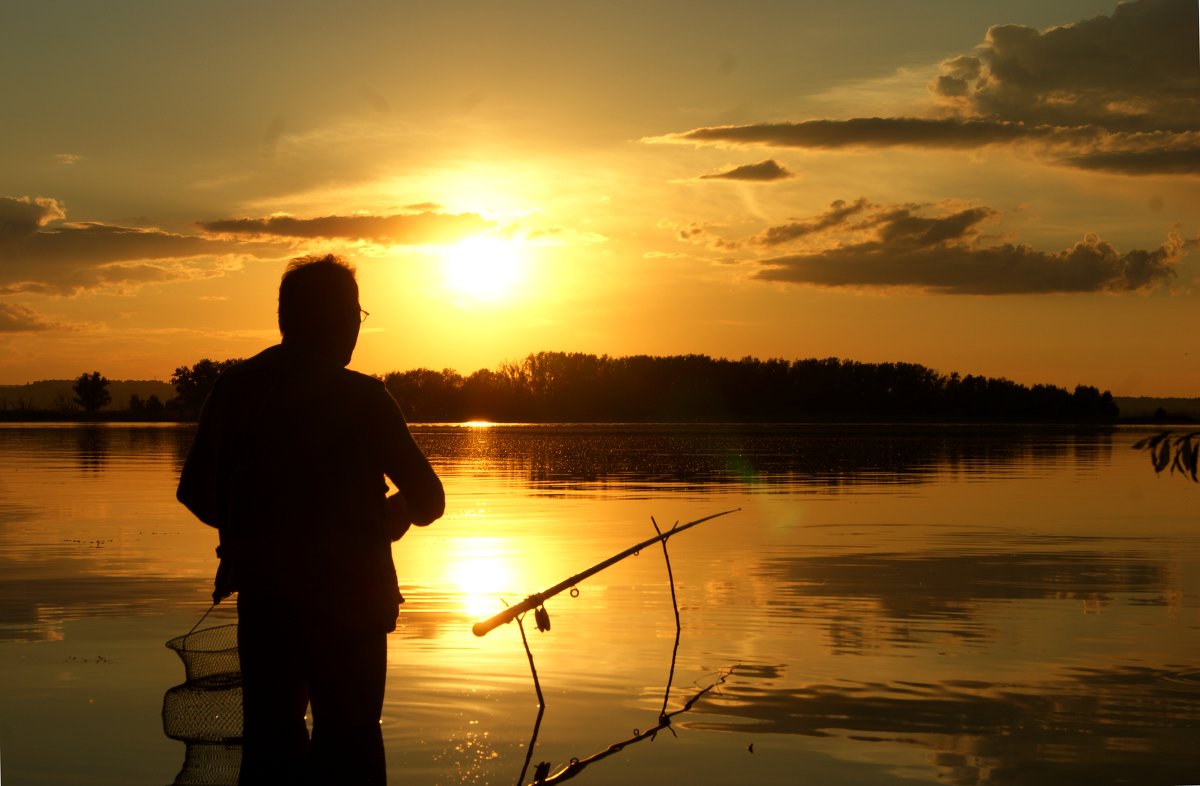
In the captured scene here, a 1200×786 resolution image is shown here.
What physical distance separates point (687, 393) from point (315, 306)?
88.8 metres

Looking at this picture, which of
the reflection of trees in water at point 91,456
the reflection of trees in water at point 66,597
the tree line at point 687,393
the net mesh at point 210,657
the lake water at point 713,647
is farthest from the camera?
the tree line at point 687,393

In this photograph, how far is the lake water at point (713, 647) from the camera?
5805mm

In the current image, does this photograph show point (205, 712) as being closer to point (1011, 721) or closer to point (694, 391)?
point (1011, 721)

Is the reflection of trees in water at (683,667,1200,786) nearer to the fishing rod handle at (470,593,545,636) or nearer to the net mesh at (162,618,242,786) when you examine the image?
the fishing rod handle at (470,593,545,636)

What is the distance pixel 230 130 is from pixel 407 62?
1.43 metres

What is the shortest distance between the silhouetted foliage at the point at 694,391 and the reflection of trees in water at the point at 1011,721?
32477mm

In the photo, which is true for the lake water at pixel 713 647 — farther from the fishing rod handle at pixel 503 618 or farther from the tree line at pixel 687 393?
the tree line at pixel 687 393

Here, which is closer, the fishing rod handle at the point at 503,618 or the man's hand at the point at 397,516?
the man's hand at the point at 397,516

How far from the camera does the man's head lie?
3555 mm

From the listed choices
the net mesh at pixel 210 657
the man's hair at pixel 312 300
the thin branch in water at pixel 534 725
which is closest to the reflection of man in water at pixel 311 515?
the man's hair at pixel 312 300

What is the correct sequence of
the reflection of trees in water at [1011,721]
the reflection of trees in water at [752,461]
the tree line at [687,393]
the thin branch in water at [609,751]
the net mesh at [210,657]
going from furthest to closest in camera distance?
the tree line at [687,393] < the reflection of trees in water at [752,461] < the reflection of trees in water at [1011,721] < the thin branch in water at [609,751] < the net mesh at [210,657]

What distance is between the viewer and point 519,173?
1240 centimetres

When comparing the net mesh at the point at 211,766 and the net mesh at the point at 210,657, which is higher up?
the net mesh at the point at 210,657

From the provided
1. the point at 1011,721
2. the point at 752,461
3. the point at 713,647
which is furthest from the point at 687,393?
A: the point at 1011,721
